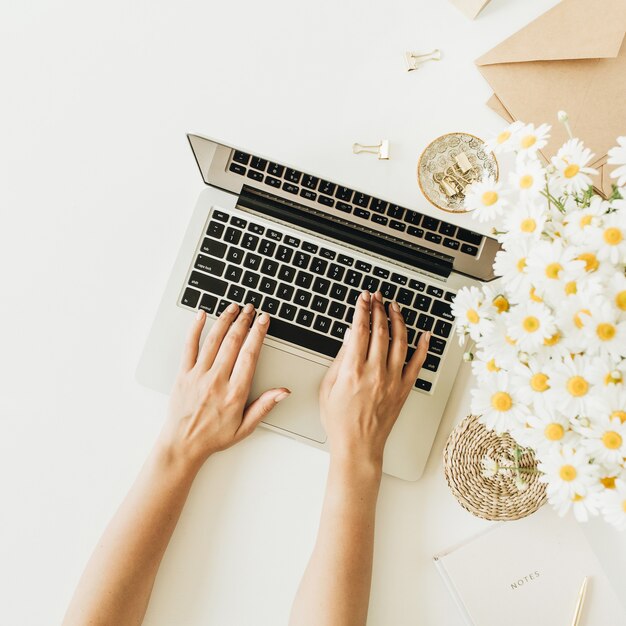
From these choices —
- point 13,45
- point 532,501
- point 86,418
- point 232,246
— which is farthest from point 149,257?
point 532,501

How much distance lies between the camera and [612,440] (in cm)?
46

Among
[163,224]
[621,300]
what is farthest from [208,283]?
[621,300]

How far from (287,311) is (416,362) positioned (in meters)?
0.21

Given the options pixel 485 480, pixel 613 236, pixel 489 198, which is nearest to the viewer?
pixel 613 236

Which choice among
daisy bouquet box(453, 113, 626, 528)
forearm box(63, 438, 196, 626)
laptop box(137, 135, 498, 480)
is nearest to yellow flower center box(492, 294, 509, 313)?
→ daisy bouquet box(453, 113, 626, 528)

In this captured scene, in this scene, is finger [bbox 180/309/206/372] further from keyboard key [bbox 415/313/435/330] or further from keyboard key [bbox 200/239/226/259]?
keyboard key [bbox 415/313/435/330]

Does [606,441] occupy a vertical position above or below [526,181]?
below

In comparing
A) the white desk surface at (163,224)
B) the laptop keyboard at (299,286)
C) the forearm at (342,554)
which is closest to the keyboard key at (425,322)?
the laptop keyboard at (299,286)

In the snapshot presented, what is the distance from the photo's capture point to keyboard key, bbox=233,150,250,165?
80 cm

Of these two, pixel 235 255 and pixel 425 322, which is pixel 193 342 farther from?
pixel 425 322

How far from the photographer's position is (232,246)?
819 mm

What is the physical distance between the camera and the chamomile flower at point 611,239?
1.47 feet

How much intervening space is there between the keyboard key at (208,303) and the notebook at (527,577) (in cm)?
51

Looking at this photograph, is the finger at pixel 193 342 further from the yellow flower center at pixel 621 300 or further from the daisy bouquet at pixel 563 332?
the yellow flower center at pixel 621 300
